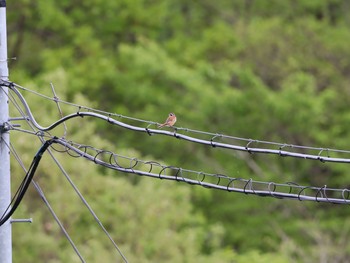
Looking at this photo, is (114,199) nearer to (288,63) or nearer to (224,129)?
(224,129)

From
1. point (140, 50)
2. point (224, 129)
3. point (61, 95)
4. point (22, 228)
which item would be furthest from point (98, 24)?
point (22, 228)

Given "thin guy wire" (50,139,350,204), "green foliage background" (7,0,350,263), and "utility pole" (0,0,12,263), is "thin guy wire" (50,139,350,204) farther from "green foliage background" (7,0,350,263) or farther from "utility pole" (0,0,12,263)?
"green foliage background" (7,0,350,263)

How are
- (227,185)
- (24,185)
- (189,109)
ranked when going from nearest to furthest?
(227,185), (24,185), (189,109)

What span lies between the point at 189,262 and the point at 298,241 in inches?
245

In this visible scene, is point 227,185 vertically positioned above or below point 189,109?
below

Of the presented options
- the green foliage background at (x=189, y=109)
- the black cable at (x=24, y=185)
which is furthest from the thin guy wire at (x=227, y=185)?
the green foliage background at (x=189, y=109)

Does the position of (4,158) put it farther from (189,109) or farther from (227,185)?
(189,109)

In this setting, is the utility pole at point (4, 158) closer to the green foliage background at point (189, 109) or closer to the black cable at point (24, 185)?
the black cable at point (24, 185)

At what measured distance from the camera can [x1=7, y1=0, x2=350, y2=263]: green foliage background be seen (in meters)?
21.3

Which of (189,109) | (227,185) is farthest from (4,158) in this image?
(189,109)

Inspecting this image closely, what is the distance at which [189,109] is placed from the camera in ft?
90.7

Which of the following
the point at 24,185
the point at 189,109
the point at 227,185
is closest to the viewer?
the point at 227,185

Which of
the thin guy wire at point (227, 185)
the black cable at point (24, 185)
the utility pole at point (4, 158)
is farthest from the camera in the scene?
the utility pole at point (4, 158)

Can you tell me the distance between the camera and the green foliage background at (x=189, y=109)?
21.3 m
